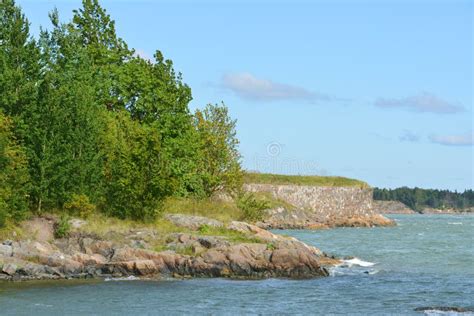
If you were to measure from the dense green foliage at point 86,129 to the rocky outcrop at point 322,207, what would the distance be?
57.6 metres

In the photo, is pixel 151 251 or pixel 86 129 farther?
pixel 86 129

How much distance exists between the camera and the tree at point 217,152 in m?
69.7

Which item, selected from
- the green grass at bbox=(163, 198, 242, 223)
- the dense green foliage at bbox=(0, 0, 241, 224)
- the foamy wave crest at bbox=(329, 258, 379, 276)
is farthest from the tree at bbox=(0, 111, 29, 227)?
the foamy wave crest at bbox=(329, 258, 379, 276)

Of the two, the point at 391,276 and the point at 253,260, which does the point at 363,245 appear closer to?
the point at 391,276

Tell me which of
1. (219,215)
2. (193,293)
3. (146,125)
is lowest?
(193,293)

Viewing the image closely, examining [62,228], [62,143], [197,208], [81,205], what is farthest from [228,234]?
[62,143]

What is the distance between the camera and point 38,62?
5628 centimetres

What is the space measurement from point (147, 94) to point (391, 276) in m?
26.0

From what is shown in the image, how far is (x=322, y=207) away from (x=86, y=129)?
83783 mm

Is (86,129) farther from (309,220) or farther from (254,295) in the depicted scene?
(309,220)

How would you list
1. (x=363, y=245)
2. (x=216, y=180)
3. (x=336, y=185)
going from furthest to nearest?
(x=336, y=185) → (x=363, y=245) → (x=216, y=180)

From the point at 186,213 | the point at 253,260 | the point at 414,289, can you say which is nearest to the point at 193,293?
the point at 253,260

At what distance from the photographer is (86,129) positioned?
52.7 meters

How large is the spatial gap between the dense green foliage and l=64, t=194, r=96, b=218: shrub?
73mm
